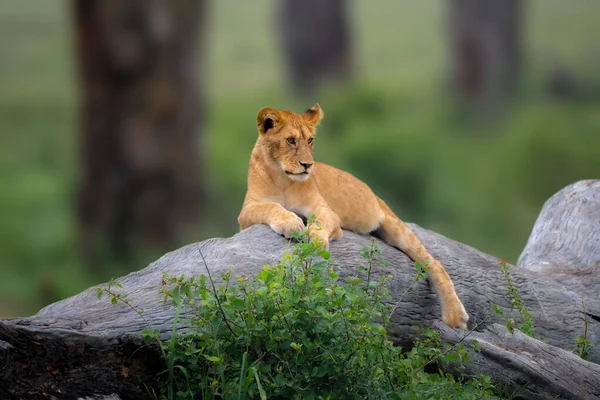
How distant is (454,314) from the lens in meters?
5.10

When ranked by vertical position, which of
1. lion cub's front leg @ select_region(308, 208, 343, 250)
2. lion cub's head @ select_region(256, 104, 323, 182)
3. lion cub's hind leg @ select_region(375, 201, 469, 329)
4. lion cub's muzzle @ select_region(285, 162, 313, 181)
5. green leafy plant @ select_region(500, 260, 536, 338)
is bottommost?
green leafy plant @ select_region(500, 260, 536, 338)

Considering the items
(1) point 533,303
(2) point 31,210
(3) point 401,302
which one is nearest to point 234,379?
(3) point 401,302

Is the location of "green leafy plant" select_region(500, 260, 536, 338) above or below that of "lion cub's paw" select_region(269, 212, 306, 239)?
below

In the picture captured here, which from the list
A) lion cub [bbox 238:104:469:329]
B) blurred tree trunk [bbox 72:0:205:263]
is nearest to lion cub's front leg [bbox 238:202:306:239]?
lion cub [bbox 238:104:469:329]

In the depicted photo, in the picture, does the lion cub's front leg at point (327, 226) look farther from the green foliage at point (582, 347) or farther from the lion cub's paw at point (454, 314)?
the green foliage at point (582, 347)

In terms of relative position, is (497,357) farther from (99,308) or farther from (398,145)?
(398,145)

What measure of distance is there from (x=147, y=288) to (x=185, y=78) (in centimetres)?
435

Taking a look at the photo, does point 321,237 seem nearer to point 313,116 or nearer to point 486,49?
point 313,116

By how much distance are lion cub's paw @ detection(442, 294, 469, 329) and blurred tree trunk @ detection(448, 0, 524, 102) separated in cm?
838

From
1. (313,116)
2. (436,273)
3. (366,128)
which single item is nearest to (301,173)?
(313,116)

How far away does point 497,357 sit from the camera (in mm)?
4723

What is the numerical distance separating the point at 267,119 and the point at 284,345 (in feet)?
5.46

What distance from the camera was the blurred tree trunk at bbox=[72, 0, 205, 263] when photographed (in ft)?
A: 26.5

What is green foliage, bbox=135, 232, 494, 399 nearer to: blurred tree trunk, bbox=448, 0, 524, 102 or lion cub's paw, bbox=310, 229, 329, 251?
lion cub's paw, bbox=310, 229, 329, 251
